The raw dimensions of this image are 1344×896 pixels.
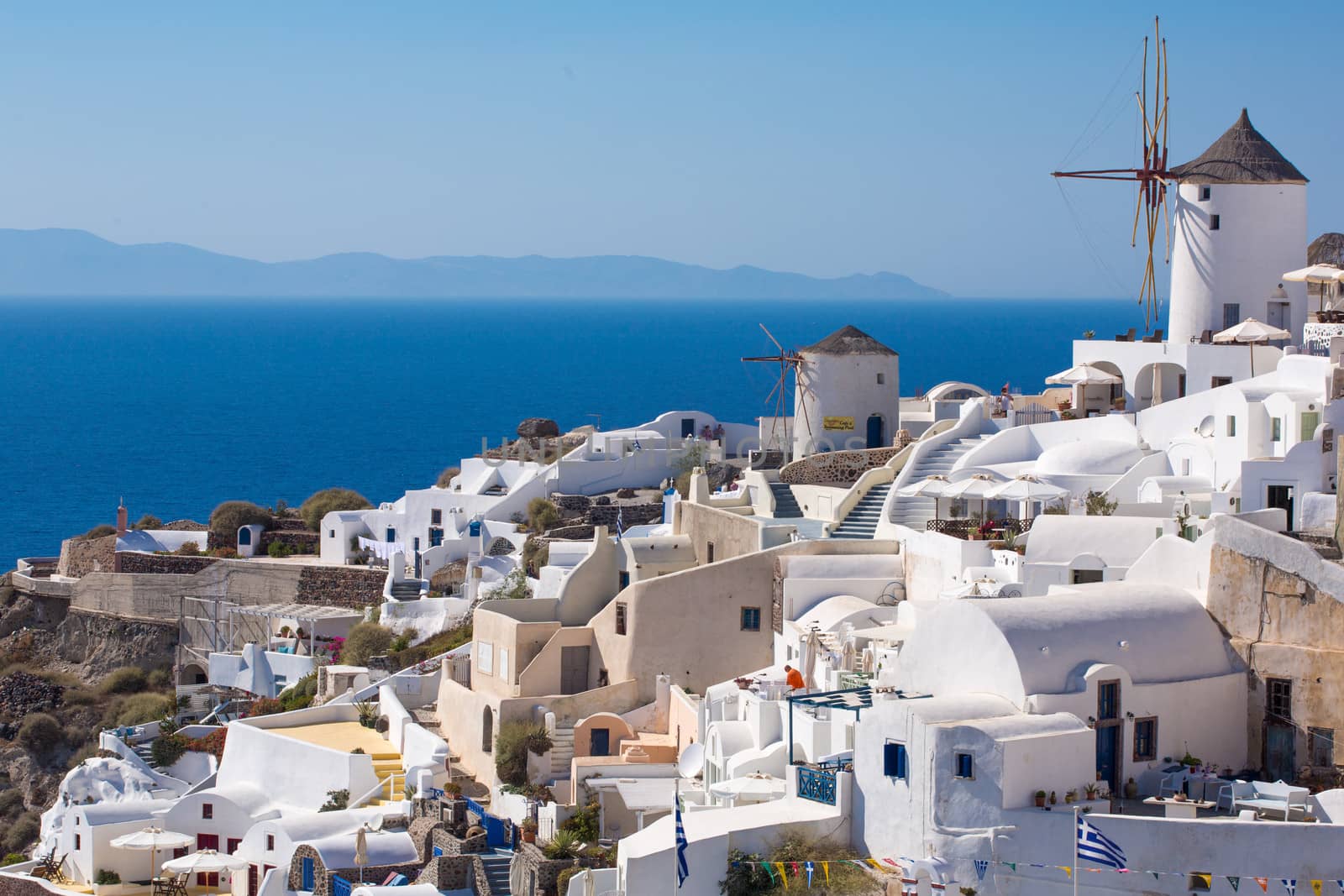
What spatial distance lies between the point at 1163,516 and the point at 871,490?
24.1 feet

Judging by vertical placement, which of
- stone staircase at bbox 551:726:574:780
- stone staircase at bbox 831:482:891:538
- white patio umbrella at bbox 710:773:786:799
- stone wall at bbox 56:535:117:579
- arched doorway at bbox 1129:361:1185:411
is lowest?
stone staircase at bbox 551:726:574:780

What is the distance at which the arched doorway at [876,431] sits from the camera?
44.1 m

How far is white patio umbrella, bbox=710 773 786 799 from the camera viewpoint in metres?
26.7

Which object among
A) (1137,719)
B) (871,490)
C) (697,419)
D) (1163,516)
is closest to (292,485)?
(697,419)

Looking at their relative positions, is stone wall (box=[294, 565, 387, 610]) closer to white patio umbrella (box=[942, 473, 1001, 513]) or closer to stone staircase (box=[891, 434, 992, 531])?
stone staircase (box=[891, 434, 992, 531])

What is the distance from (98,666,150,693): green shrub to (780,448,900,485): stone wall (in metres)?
18.2

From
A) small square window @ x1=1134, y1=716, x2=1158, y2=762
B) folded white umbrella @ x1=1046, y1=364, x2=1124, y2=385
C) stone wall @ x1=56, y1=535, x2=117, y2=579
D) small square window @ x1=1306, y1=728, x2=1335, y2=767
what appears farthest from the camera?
stone wall @ x1=56, y1=535, x2=117, y2=579

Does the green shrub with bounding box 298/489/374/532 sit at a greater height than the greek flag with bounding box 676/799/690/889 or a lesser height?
greater

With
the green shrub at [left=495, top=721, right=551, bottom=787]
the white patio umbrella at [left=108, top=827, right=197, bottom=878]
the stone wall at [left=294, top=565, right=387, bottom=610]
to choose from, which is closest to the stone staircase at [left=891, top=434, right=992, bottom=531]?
the green shrub at [left=495, top=721, right=551, bottom=787]

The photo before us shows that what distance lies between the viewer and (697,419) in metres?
56.6

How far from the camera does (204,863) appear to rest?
31.5 m

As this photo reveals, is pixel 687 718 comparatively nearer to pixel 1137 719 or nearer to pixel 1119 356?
pixel 1137 719

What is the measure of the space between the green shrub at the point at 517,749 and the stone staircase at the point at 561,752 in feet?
0.40

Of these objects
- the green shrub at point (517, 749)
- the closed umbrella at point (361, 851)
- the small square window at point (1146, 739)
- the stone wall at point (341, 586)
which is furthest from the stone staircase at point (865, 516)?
the stone wall at point (341, 586)
